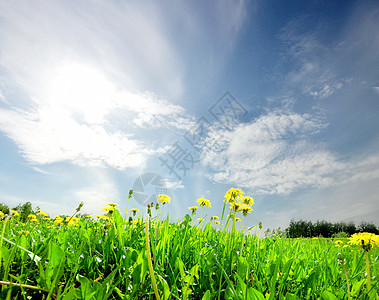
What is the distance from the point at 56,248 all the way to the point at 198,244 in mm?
1568

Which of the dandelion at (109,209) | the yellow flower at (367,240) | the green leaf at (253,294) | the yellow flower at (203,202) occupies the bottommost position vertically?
the green leaf at (253,294)

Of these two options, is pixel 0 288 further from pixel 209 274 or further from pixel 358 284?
pixel 358 284

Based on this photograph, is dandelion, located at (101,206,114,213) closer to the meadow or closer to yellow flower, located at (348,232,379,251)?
the meadow

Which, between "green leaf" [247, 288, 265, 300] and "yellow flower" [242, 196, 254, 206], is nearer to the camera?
"green leaf" [247, 288, 265, 300]

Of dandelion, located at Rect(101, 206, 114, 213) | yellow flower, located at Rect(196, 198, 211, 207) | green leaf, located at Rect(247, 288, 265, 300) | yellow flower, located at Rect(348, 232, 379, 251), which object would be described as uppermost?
yellow flower, located at Rect(196, 198, 211, 207)

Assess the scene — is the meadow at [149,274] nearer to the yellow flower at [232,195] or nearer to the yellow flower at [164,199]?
the yellow flower at [232,195]

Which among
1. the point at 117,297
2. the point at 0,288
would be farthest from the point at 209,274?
the point at 0,288

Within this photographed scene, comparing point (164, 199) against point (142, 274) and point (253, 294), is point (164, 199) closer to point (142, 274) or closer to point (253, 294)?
point (142, 274)

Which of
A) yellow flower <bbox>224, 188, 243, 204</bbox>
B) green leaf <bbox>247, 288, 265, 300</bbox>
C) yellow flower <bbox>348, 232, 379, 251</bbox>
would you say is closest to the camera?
green leaf <bbox>247, 288, 265, 300</bbox>

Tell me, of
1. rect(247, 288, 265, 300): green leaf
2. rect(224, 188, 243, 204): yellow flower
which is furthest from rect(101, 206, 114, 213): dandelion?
rect(247, 288, 265, 300): green leaf

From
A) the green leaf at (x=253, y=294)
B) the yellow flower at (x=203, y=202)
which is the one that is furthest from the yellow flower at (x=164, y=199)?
the green leaf at (x=253, y=294)

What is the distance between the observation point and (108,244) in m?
2.36

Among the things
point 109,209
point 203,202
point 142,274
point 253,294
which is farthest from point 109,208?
point 253,294

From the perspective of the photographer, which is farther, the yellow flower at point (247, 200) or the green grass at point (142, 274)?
the yellow flower at point (247, 200)
